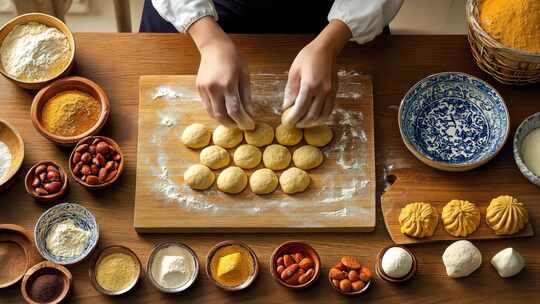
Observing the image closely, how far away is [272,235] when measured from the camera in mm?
1515

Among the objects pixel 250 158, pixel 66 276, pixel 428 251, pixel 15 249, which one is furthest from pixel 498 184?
pixel 15 249

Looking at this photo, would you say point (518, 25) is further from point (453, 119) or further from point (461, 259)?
point (461, 259)

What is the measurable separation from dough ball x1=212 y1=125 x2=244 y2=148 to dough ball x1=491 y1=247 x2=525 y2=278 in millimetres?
646

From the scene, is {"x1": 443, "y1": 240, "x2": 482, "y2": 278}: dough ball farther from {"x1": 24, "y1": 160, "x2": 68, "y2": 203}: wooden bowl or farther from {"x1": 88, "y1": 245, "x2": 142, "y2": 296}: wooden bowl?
{"x1": 24, "y1": 160, "x2": 68, "y2": 203}: wooden bowl

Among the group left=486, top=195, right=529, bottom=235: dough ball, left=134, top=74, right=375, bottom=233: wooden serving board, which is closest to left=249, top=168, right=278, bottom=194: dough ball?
left=134, top=74, right=375, bottom=233: wooden serving board

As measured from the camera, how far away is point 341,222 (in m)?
1.50

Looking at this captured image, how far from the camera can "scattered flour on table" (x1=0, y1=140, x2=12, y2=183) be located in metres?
1.52

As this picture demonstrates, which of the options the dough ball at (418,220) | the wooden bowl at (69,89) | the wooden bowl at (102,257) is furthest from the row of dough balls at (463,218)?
the wooden bowl at (69,89)

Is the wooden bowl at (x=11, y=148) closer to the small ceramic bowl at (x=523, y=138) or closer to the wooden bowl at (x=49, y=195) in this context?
the wooden bowl at (x=49, y=195)

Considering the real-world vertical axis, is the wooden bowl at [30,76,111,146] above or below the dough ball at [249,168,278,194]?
above

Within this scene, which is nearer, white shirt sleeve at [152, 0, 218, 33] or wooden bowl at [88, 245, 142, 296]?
wooden bowl at [88, 245, 142, 296]

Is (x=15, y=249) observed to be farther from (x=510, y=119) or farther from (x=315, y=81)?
(x=510, y=119)

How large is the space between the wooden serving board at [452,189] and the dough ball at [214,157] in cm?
38

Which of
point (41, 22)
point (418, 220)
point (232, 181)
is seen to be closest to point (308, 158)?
point (232, 181)
